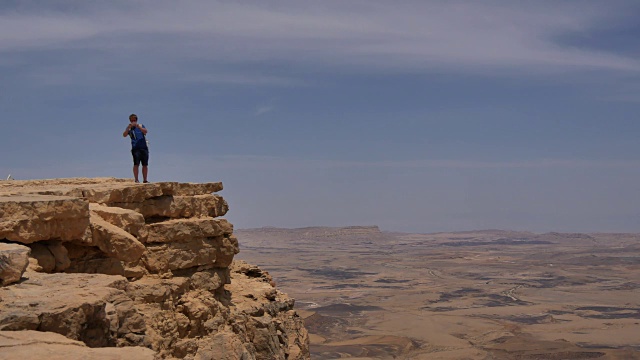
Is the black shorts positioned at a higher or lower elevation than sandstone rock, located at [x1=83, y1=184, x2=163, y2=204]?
higher

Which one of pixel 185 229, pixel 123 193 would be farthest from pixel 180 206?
pixel 123 193

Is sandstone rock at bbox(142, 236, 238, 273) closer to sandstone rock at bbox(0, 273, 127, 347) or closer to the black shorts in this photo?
the black shorts

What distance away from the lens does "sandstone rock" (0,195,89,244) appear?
750cm

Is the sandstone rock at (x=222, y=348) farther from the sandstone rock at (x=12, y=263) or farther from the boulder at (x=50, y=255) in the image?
the sandstone rock at (x=12, y=263)

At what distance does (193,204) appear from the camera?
11500 mm

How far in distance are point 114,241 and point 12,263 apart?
2.73 metres

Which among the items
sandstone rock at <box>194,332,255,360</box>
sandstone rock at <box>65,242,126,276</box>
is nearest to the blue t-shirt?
sandstone rock at <box>65,242,126,276</box>

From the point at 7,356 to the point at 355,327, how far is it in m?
54.1

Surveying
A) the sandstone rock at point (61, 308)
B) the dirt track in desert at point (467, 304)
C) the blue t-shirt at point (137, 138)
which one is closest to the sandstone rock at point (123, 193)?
the blue t-shirt at point (137, 138)

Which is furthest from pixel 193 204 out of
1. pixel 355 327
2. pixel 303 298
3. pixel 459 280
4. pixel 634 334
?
pixel 459 280

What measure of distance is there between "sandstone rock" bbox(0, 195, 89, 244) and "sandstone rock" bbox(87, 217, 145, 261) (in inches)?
25.0

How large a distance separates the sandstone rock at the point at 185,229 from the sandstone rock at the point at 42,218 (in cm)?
223

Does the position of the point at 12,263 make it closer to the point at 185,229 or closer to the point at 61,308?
the point at 61,308

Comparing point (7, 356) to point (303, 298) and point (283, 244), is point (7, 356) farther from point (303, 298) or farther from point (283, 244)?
point (283, 244)
